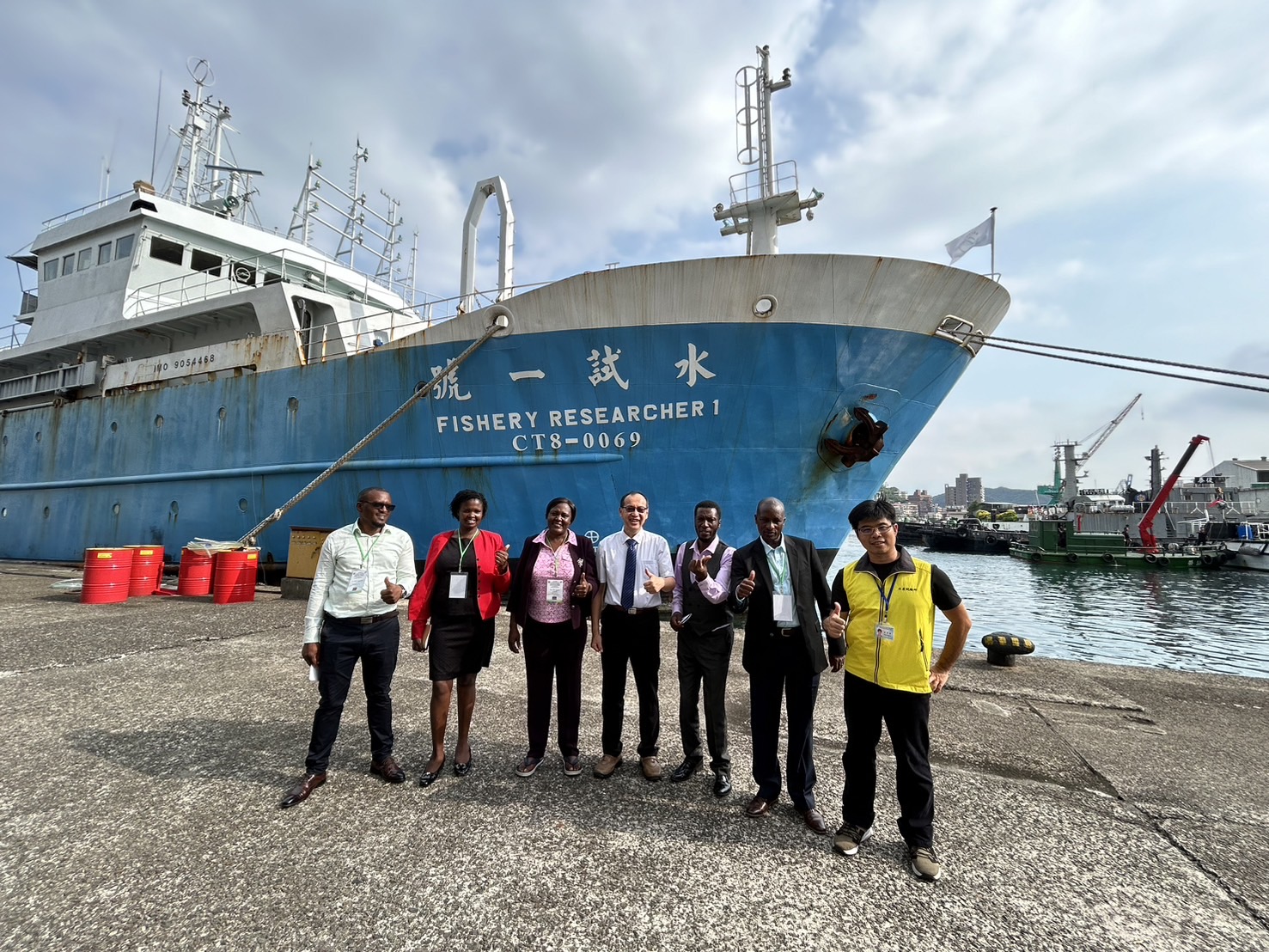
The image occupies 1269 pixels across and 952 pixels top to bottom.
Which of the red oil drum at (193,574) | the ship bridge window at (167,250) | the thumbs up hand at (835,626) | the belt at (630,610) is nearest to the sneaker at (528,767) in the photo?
the belt at (630,610)

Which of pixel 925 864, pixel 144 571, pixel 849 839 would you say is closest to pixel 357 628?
pixel 849 839

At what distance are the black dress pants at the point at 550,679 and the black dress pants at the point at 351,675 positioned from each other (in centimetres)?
69

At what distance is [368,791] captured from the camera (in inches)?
110

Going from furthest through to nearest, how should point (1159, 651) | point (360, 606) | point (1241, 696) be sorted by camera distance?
point (1159, 651), point (1241, 696), point (360, 606)

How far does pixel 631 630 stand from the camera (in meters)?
3.12

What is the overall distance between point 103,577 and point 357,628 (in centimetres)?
764

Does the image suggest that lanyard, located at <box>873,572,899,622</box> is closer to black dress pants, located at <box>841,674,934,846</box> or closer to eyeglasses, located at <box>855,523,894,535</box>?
eyeglasses, located at <box>855,523,894,535</box>

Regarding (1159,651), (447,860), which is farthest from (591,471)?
(1159,651)

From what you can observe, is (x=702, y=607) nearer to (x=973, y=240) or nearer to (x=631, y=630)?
(x=631, y=630)

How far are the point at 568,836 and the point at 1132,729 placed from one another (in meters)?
4.00

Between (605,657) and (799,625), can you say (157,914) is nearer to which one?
(605,657)

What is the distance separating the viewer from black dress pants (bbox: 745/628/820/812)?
264 cm

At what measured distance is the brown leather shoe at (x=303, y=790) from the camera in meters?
2.64

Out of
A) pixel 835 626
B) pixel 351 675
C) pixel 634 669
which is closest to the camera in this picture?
pixel 835 626
